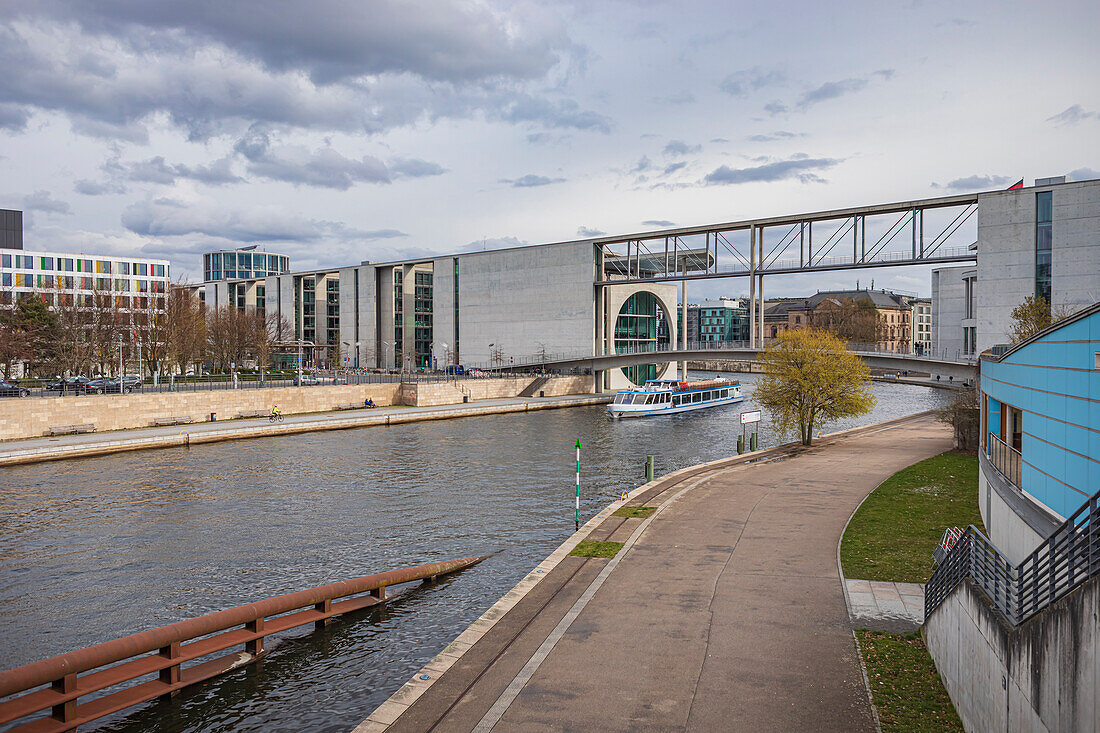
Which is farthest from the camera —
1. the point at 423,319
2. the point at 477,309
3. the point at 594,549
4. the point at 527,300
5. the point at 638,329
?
the point at 423,319

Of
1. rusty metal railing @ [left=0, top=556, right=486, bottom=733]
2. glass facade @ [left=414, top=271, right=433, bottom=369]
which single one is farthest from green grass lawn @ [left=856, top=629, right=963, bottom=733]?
glass facade @ [left=414, top=271, right=433, bottom=369]

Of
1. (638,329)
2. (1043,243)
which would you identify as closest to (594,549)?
(1043,243)

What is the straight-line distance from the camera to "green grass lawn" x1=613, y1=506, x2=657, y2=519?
23.2 metres

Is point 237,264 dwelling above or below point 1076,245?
above

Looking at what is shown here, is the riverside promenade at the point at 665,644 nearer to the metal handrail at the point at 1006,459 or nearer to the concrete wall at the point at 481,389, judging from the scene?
the metal handrail at the point at 1006,459

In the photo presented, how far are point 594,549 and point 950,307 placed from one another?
103 meters

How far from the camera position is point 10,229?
108188 millimetres

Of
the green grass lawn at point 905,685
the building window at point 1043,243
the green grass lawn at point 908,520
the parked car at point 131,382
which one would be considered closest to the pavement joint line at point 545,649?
the green grass lawn at point 905,685

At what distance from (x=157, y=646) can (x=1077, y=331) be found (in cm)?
1675

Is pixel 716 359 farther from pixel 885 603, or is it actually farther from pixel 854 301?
pixel 854 301

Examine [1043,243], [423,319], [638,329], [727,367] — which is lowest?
[727,367]

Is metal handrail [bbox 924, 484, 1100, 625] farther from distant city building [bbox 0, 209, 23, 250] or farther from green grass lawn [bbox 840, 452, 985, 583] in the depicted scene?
distant city building [bbox 0, 209, 23, 250]

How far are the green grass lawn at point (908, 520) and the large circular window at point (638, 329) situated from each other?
65.3 metres

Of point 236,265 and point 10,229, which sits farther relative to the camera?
point 236,265
